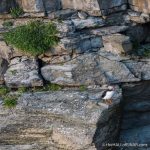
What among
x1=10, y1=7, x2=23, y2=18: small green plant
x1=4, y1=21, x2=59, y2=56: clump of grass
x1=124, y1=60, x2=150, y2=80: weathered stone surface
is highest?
x1=10, y1=7, x2=23, y2=18: small green plant

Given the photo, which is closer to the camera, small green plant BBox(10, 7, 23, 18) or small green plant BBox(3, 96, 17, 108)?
small green plant BBox(3, 96, 17, 108)

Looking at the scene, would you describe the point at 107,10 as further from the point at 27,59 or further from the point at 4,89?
the point at 4,89

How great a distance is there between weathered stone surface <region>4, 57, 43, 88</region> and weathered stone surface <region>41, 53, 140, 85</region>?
3.65 ft

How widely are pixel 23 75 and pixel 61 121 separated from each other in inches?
115

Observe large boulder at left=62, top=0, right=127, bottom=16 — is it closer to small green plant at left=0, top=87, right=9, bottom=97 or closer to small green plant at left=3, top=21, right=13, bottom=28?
small green plant at left=3, top=21, right=13, bottom=28

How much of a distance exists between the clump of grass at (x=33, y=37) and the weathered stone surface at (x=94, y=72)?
4.50 feet

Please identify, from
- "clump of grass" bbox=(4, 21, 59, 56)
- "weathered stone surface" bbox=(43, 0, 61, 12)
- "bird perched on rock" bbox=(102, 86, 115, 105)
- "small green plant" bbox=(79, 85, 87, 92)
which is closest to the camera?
"bird perched on rock" bbox=(102, 86, 115, 105)

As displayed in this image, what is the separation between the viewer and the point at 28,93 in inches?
679

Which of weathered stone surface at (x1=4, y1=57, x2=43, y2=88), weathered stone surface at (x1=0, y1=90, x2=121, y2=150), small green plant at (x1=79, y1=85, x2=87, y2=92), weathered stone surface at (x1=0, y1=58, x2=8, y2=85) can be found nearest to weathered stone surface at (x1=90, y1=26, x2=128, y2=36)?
small green plant at (x1=79, y1=85, x2=87, y2=92)

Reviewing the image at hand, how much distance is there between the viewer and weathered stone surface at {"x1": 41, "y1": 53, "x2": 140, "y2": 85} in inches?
679

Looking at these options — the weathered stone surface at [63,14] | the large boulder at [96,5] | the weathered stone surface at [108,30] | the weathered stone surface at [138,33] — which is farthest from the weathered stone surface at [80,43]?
the weathered stone surface at [138,33]

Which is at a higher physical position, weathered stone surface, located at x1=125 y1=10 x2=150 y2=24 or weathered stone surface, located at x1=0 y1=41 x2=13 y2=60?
weathered stone surface, located at x1=125 y1=10 x2=150 y2=24

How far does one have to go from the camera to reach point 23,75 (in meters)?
17.5

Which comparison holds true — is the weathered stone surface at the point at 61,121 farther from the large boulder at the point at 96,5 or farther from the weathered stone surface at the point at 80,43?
the large boulder at the point at 96,5
